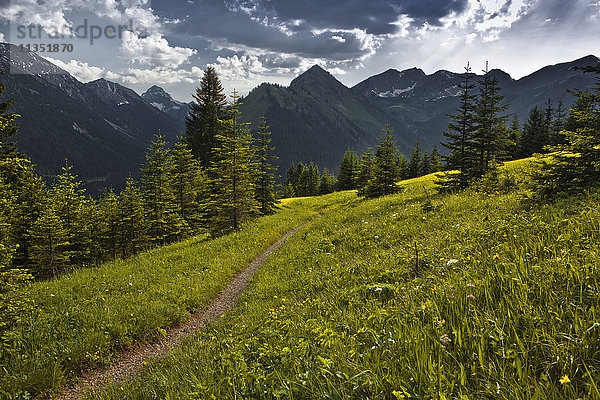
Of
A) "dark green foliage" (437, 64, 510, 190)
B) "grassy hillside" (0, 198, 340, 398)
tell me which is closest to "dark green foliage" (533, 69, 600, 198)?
"dark green foliage" (437, 64, 510, 190)

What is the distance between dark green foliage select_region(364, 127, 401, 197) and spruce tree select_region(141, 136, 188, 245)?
2102 cm

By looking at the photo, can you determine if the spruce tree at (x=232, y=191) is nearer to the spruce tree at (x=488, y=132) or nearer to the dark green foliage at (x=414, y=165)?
the spruce tree at (x=488, y=132)

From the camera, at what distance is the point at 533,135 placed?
58531 millimetres

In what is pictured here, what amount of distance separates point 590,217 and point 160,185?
1172 inches

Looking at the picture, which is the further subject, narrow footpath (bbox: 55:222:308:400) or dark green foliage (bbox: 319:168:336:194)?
dark green foliage (bbox: 319:168:336:194)

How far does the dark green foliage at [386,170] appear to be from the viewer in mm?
27703

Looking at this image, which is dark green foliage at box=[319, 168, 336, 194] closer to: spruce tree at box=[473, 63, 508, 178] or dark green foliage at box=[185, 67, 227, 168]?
dark green foliage at box=[185, 67, 227, 168]

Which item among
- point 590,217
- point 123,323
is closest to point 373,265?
point 590,217

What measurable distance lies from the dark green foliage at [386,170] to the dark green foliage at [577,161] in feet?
64.8

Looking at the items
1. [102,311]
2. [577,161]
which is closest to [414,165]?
[577,161]

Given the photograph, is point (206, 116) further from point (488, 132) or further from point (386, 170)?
point (488, 132)

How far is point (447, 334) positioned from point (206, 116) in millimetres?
39053

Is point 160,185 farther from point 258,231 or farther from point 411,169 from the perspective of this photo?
point 411,169

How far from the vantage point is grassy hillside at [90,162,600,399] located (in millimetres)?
2012
